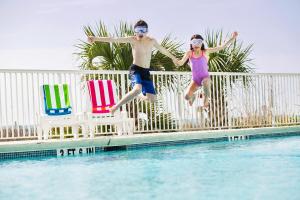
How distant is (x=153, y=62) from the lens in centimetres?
1280

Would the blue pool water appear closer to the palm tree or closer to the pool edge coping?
the pool edge coping

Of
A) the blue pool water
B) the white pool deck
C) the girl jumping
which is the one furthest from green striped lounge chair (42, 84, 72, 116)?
the girl jumping

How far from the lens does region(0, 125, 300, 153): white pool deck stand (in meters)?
7.26

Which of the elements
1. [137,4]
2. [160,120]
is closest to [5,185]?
[160,120]

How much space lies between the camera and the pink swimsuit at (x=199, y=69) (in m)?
6.41

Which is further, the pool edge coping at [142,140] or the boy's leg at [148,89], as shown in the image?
the pool edge coping at [142,140]

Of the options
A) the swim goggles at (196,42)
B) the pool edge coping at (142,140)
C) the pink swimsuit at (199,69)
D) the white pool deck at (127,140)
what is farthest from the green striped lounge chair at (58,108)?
the swim goggles at (196,42)

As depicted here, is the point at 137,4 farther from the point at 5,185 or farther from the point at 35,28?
the point at 5,185

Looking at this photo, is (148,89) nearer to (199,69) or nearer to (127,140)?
(199,69)

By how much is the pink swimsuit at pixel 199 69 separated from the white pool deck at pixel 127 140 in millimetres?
2137

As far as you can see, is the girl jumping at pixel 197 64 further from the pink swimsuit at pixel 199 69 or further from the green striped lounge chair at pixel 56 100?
the green striped lounge chair at pixel 56 100

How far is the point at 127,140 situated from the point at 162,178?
3902 mm

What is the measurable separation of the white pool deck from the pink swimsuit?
84.1 inches

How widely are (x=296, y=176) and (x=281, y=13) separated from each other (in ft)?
34.7
